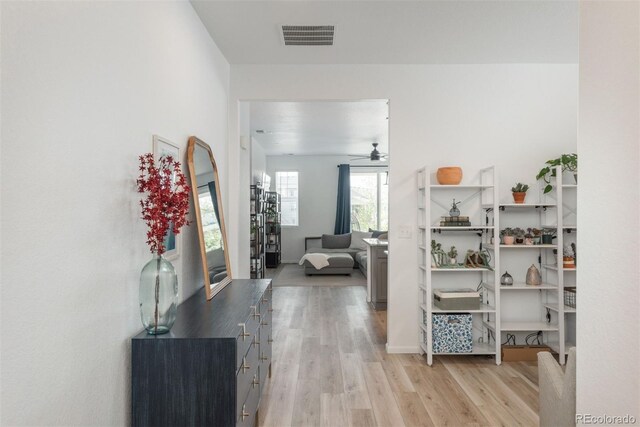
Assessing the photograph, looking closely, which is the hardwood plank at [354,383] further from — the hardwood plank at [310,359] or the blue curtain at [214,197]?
the blue curtain at [214,197]

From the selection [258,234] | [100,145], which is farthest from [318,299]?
[100,145]

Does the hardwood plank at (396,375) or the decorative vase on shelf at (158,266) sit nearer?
the decorative vase on shelf at (158,266)

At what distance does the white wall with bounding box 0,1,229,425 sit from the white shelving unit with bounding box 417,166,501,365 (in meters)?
2.53

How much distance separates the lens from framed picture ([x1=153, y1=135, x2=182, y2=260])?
2.27 m

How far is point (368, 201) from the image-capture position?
11.0 metres

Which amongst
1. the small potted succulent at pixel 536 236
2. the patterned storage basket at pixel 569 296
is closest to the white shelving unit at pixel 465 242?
the small potted succulent at pixel 536 236

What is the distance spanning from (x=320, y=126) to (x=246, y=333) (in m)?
5.47

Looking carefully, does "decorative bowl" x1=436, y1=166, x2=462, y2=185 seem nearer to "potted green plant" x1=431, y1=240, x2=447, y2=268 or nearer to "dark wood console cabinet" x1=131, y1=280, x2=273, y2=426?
"potted green plant" x1=431, y1=240, x2=447, y2=268

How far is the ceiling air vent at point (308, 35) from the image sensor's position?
10.7 ft

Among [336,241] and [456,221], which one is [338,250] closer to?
[336,241]

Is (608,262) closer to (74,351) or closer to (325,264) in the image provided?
(74,351)

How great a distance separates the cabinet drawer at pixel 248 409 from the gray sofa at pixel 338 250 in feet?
20.2

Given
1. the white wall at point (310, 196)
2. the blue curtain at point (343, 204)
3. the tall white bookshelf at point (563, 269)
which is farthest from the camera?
the white wall at point (310, 196)

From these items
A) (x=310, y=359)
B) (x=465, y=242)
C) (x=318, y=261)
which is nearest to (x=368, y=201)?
(x=318, y=261)
